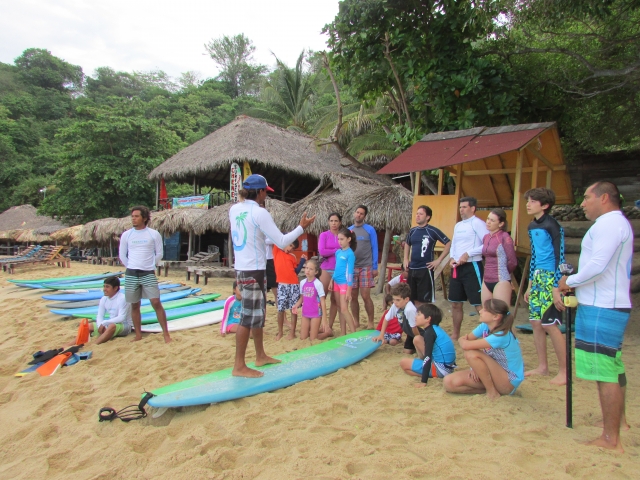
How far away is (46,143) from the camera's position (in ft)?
104

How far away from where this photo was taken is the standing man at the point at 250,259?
3357 millimetres

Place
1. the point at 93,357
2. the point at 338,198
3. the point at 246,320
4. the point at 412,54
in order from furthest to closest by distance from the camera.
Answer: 1. the point at 338,198
2. the point at 412,54
3. the point at 93,357
4. the point at 246,320

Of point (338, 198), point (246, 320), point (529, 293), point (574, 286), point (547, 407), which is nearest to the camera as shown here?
point (574, 286)

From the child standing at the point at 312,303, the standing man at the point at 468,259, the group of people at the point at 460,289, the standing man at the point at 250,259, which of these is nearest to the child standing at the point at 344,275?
the group of people at the point at 460,289

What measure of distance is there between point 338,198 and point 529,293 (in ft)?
28.1

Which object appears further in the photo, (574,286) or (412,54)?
(412,54)

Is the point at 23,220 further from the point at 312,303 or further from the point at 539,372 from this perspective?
the point at 539,372

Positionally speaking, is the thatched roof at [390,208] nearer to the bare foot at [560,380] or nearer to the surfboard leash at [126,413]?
the bare foot at [560,380]

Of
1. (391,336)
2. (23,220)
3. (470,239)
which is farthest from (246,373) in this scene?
(23,220)

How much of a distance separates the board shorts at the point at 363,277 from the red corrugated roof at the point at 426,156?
133 cm

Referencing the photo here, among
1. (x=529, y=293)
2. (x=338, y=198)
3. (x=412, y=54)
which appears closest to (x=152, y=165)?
(x=338, y=198)

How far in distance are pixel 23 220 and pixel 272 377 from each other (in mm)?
28776

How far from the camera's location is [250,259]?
340cm

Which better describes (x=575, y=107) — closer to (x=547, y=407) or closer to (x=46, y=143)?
(x=547, y=407)
